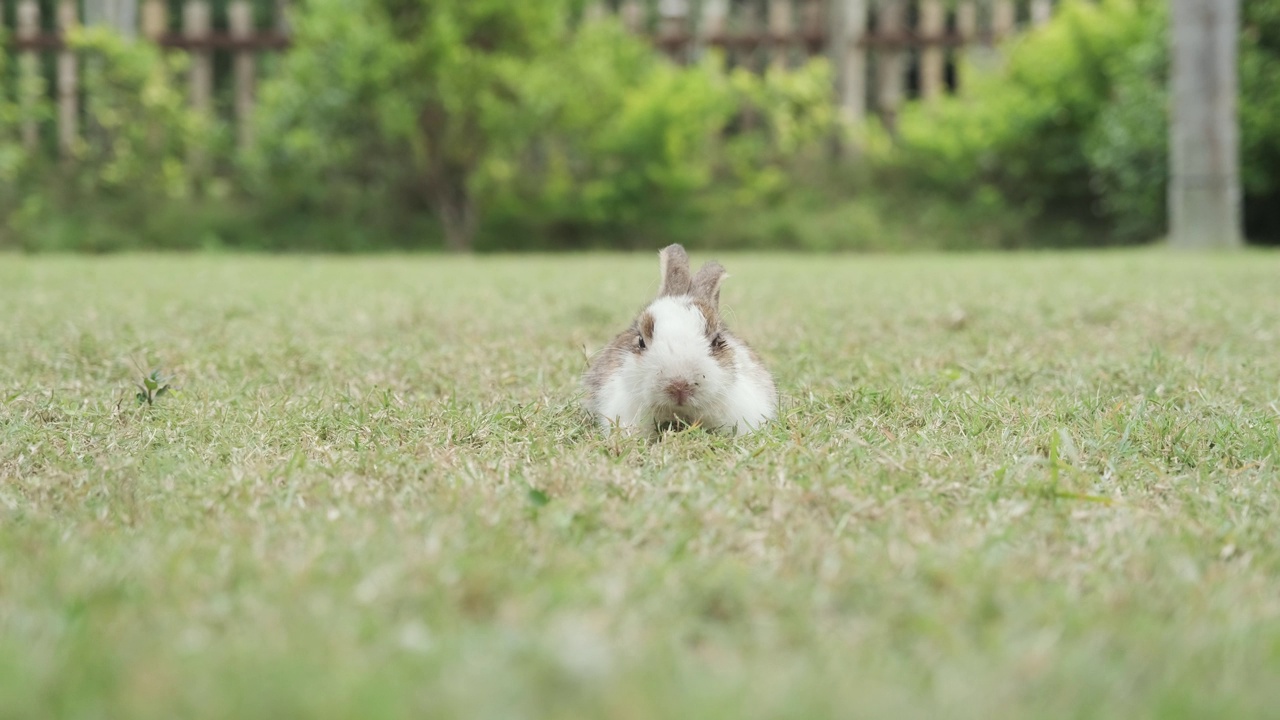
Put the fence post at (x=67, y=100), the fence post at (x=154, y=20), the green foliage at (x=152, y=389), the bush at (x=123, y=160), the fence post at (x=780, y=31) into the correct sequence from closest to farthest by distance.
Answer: the green foliage at (x=152, y=389) < the bush at (x=123, y=160) < the fence post at (x=67, y=100) < the fence post at (x=154, y=20) < the fence post at (x=780, y=31)

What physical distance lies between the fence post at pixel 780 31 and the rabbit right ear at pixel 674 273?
9703 mm

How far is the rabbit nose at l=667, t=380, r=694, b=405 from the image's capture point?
8.46 feet

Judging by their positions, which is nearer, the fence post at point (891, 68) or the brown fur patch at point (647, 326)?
the brown fur patch at point (647, 326)

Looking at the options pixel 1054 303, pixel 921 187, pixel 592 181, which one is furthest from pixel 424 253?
pixel 1054 303

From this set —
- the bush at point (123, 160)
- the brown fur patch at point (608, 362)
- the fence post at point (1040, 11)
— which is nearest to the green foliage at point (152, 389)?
the brown fur patch at point (608, 362)

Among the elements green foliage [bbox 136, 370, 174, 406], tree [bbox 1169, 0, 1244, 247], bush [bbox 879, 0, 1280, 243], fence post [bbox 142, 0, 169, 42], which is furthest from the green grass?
fence post [bbox 142, 0, 169, 42]

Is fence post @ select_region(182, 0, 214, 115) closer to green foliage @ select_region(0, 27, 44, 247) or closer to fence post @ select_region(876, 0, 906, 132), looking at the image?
green foliage @ select_region(0, 27, 44, 247)

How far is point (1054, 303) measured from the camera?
531cm

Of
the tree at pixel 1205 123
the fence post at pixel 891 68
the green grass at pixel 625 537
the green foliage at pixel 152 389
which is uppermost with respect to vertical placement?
the fence post at pixel 891 68

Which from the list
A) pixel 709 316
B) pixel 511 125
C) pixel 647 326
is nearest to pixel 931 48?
pixel 511 125

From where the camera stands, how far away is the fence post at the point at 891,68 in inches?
483

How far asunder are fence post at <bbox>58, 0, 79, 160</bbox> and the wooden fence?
0.01m

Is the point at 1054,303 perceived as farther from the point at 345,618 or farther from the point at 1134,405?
the point at 345,618

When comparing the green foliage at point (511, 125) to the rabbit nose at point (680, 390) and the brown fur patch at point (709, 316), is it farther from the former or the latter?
the rabbit nose at point (680, 390)
